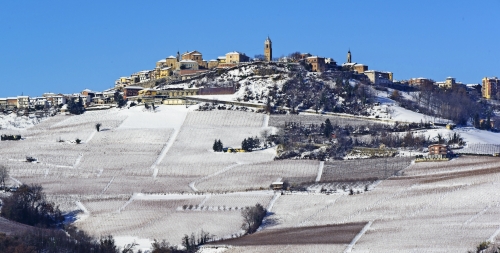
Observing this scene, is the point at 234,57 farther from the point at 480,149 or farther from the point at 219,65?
the point at 480,149

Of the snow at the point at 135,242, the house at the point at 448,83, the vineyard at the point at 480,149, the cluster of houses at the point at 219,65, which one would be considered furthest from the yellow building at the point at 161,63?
the snow at the point at 135,242

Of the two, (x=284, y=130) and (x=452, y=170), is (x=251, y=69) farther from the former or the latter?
(x=452, y=170)

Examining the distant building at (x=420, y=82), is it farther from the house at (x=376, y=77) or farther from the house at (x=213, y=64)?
the house at (x=213, y=64)

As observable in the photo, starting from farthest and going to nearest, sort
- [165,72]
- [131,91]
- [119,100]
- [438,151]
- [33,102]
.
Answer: [165,72], [33,102], [131,91], [119,100], [438,151]

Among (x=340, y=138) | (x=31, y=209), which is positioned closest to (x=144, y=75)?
(x=340, y=138)

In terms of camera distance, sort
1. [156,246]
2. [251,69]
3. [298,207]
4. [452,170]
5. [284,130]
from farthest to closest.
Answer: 1. [251,69]
2. [284,130]
3. [452,170]
4. [298,207]
5. [156,246]

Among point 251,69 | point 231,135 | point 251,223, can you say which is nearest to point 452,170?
point 251,223

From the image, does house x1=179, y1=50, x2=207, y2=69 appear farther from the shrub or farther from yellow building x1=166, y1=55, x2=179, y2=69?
the shrub
